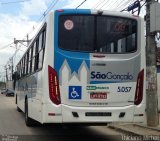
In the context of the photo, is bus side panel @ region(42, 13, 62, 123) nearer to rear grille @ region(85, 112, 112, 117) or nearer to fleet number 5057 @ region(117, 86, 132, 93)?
rear grille @ region(85, 112, 112, 117)

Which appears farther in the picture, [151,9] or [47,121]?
[151,9]

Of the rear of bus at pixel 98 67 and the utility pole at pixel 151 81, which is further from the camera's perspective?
the utility pole at pixel 151 81

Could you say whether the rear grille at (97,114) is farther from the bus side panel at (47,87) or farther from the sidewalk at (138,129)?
the sidewalk at (138,129)

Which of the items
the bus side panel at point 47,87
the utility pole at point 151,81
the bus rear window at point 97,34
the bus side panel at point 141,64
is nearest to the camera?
the bus side panel at point 47,87

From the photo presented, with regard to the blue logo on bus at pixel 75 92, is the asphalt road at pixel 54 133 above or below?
below

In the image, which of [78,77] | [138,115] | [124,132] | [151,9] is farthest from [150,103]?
[78,77]

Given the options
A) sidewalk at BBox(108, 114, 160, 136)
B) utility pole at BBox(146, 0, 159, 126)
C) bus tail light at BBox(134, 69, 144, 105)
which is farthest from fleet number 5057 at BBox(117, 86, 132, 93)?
utility pole at BBox(146, 0, 159, 126)

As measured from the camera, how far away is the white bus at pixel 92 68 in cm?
1019

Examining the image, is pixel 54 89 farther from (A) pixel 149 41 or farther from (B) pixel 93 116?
(A) pixel 149 41

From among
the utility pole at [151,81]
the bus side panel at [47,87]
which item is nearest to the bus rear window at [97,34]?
the bus side panel at [47,87]

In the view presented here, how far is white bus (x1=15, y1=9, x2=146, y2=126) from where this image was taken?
33.4 ft

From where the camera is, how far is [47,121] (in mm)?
10117

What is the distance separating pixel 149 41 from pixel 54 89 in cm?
598

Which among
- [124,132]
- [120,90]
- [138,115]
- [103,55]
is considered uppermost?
[103,55]
